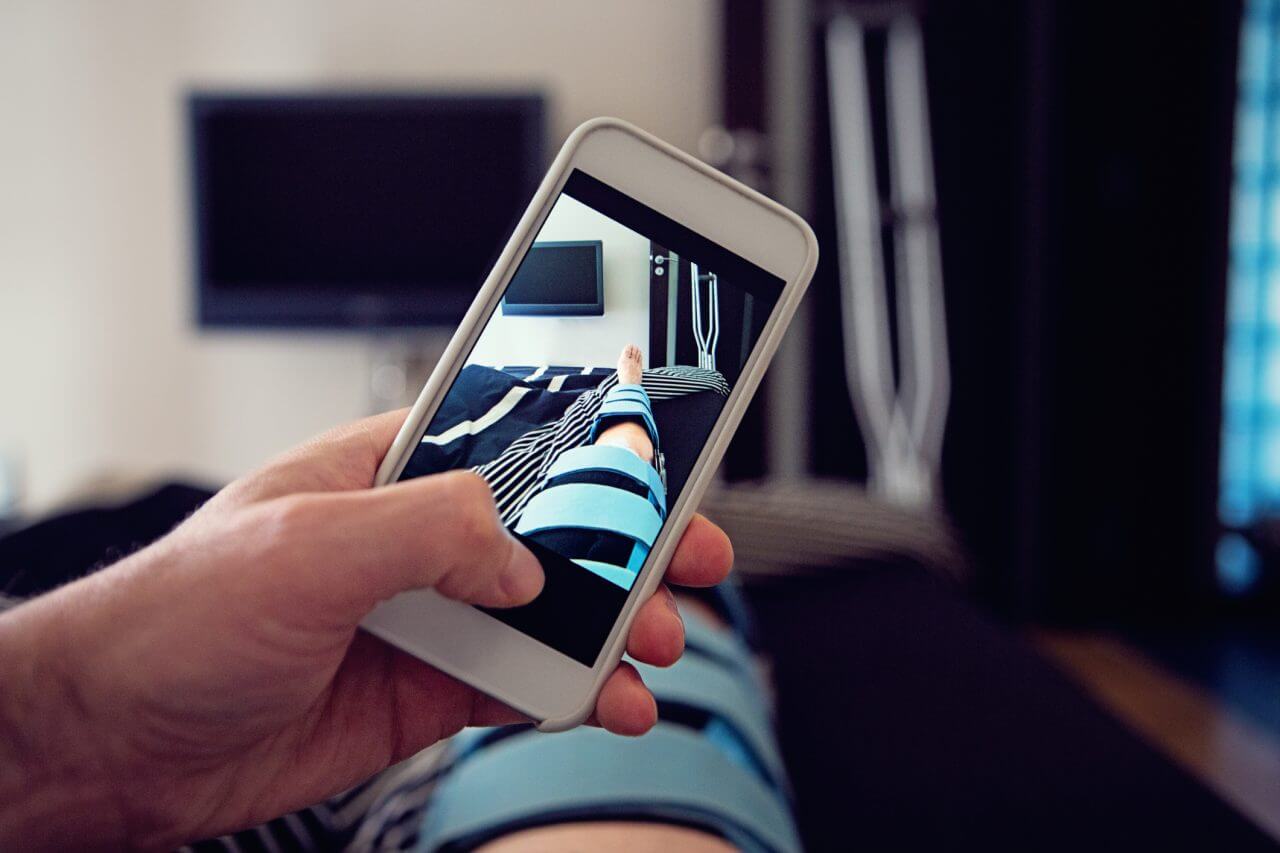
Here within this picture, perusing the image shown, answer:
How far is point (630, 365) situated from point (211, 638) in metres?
0.22

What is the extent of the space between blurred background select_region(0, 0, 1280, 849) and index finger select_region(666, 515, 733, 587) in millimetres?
1791

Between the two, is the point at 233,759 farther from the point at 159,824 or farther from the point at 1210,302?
the point at 1210,302

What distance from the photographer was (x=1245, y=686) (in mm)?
2062

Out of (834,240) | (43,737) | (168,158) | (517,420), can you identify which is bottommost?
(43,737)

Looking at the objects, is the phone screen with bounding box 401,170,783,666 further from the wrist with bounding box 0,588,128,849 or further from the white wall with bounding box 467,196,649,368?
the wrist with bounding box 0,588,128,849

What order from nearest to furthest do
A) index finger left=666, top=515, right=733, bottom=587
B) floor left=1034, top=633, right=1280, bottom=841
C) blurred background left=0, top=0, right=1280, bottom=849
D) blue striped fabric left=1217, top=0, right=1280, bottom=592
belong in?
index finger left=666, top=515, right=733, bottom=587
floor left=1034, top=633, right=1280, bottom=841
blurred background left=0, top=0, right=1280, bottom=849
blue striped fabric left=1217, top=0, right=1280, bottom=592

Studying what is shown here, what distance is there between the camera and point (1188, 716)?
1915 mm

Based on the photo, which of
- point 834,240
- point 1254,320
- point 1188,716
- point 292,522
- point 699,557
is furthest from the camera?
point 1254,320

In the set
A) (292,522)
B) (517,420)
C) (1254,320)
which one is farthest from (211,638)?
(1254,320)

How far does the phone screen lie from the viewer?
1.54 feet

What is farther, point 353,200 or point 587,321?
point 353,200

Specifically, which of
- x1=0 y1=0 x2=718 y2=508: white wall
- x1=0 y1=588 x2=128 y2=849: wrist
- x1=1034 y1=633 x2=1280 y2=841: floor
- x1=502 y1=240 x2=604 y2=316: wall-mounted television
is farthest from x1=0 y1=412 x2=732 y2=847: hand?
x1=0 y1=0 x2=718 y2=508: white wall

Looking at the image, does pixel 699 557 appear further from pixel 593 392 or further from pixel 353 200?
pixel 353 200

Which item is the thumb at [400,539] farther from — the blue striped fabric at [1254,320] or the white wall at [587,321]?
the blue striped fabric at [1254,320]
